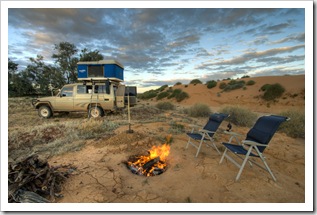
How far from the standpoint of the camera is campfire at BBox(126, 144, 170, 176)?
11.1 feet

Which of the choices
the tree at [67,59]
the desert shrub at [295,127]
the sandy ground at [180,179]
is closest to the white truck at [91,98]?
the sandy ground at [180,179]

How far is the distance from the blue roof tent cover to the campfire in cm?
595

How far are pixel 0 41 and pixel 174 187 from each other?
3781mm

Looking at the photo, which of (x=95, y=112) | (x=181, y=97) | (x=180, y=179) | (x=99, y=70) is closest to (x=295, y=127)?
(x=180, y=179)

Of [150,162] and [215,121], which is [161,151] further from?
[215,121]

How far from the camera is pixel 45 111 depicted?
880 centimetres

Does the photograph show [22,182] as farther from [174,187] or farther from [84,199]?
[174,187]

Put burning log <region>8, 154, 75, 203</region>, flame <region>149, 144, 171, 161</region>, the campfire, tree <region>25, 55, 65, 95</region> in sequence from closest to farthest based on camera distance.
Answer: burning log <region>8, 154, 75, 203</region> → the campfire → flame <region>149, 144, 171, 161</region> → tree <region>25, 55, 65, 95</region>

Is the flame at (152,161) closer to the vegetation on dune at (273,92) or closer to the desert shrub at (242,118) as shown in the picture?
the desert shrub at (242,118)

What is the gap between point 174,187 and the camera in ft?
8.99

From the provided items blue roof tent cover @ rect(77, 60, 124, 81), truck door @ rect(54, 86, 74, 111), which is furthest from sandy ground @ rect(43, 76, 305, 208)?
blue roof tent cover @ rect(77, 60, 124, 81)

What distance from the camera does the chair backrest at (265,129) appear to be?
304 cm

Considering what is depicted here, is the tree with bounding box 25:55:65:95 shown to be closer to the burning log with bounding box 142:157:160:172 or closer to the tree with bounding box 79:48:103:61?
the tree with bounding box 79:48:103:61

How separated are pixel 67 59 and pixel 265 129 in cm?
2155
